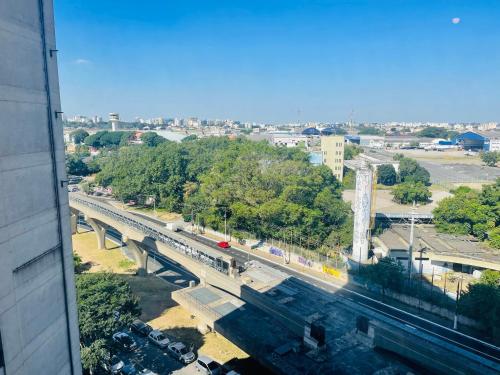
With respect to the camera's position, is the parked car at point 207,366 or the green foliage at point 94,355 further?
the parked car at point 207,366

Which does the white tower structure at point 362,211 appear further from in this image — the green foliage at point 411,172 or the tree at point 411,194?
the green foliage at point 411,172

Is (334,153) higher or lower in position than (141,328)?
higher

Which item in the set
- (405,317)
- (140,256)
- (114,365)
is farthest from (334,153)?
(114,365)

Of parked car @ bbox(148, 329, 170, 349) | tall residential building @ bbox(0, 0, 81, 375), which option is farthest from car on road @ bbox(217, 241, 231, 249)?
tall residential building @ bbox(0, 0, 81, 375)

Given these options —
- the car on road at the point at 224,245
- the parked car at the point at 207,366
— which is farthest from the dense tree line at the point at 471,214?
the parked car at the point at 207,366

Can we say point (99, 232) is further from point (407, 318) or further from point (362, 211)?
point (407, 318)

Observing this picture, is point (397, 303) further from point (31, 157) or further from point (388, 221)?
point (31, 157)
